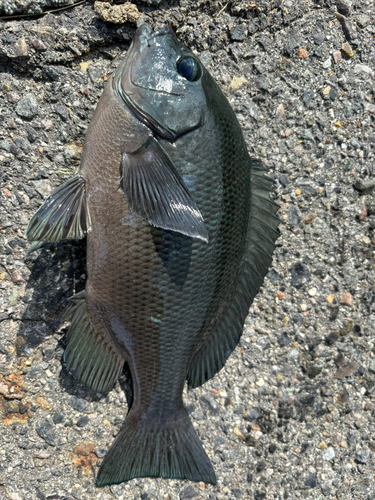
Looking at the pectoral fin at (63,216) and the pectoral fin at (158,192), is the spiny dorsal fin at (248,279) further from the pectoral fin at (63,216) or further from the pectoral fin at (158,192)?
the pectoral fin at (63,216)

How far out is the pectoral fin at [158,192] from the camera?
1.67 meters

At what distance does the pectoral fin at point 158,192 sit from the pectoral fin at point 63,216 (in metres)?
0.25

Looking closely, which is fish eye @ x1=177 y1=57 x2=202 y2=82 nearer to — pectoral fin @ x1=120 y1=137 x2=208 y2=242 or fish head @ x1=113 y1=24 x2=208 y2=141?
fish head @ x1=113 y1=24 x2=208 y2=141

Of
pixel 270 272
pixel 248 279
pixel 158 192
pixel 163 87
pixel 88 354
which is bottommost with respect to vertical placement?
pixel 88 354

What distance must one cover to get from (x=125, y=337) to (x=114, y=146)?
0.91 meters

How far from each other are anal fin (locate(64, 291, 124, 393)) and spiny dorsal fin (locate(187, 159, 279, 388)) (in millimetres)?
429

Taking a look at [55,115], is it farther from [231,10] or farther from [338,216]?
[338,216]

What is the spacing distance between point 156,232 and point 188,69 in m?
0.76

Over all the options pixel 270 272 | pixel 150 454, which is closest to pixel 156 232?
pixel 270 272

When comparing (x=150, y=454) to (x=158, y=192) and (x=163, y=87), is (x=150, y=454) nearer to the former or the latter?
(x=158, y=192)

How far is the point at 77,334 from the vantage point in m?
2.06

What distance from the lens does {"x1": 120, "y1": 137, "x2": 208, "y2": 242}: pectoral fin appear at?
5.49 feet

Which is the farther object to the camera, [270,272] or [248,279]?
[270,272]

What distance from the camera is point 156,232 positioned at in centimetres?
180
